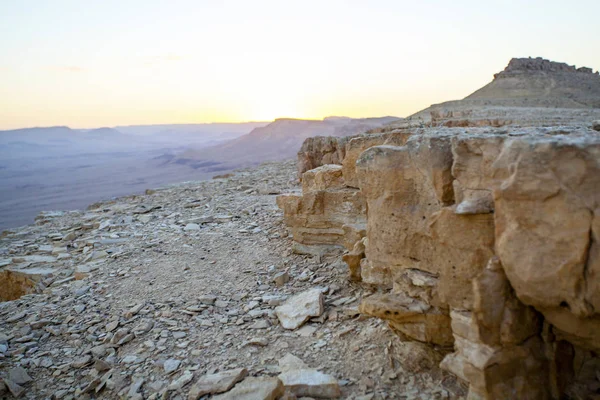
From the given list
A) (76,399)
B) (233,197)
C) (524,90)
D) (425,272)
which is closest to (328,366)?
(425,272)

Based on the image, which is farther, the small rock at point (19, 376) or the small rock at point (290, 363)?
the small rock at point (19, 376)

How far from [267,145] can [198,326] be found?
6242 cm

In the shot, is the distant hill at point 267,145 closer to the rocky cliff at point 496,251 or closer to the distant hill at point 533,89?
the distant hill at point 533,89

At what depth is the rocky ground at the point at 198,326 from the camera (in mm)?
3176

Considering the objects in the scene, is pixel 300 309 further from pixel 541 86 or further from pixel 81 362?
pixel 541 86

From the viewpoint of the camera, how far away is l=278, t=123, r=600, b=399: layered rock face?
1.98 meters

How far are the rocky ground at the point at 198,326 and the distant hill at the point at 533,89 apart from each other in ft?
59.3

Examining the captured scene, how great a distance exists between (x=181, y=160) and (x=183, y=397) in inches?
2372

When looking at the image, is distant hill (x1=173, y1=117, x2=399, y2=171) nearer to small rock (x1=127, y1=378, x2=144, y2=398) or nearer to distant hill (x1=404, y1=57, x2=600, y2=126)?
distant hill (x1=404, y1=57, x2=600, y2=126)

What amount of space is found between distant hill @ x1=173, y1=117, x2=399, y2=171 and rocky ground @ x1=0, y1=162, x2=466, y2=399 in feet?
143

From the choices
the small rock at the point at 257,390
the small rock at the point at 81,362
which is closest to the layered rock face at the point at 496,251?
the small rock at the point at 257,390

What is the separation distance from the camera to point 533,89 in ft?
97.2

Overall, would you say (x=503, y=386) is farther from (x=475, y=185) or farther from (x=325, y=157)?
(x=325, y=157)

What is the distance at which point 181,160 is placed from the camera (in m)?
60.6
